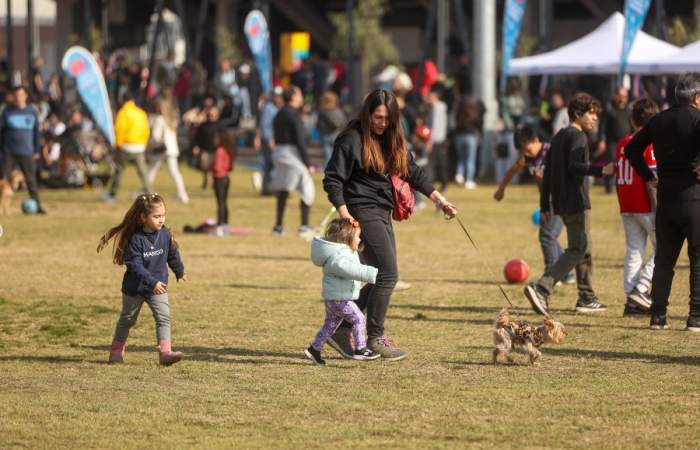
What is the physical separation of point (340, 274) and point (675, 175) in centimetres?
293

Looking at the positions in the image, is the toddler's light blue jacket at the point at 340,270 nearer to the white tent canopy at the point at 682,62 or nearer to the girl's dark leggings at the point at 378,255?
the girl's dark leggings at the point at 378,255

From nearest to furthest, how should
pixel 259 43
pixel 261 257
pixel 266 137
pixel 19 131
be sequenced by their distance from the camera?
pixel 261 257 → pixel 19 131 → pixel 266 137 → pixel 259 43

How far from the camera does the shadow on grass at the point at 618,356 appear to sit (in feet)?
32.4

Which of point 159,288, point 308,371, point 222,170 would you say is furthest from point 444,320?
point 222,170

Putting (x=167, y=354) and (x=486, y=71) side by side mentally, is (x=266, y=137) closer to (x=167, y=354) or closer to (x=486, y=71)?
(x=486, y=71)

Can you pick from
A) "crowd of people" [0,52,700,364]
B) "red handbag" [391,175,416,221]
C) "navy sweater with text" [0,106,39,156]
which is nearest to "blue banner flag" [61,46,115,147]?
"navy sweater with text" [0,106,39,156]

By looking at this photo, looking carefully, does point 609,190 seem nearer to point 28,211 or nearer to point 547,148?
point 28,211

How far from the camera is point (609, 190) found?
2677 cm

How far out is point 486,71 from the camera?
3130 centimetres

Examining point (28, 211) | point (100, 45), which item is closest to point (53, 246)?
point (28, 211)

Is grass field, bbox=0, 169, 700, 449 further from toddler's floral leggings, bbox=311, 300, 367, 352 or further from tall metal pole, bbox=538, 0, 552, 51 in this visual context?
tall metal pole, bbox=538, 0, 552, 51

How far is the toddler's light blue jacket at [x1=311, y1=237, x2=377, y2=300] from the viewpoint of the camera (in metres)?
9.36

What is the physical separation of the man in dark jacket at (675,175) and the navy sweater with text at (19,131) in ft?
42.7

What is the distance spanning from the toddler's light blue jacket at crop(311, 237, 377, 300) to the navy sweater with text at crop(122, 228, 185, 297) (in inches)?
39.2
